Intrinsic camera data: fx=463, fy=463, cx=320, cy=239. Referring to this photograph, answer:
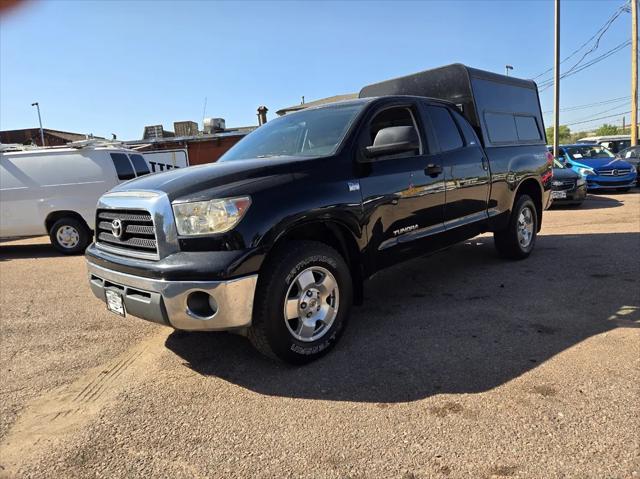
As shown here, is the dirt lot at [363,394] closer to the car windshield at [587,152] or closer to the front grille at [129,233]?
the front grille at [129,233]

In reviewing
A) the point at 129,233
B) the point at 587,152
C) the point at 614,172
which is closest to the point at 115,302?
the point at 129,233

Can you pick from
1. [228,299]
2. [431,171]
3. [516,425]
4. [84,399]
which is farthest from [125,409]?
[431,171]

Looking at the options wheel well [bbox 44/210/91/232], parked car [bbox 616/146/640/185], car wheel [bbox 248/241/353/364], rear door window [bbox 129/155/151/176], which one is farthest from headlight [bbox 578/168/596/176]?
wheel well [bbox 44/210/91/232]

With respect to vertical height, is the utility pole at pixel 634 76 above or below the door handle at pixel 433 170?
above

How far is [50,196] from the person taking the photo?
8.99m

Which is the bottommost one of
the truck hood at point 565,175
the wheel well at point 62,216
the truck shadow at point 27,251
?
the truck shadow at point 27,251

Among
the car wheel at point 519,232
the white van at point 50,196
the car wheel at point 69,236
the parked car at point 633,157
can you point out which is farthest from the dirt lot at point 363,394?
the parked car at point 633,157

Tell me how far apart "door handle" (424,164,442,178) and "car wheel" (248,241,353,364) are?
1.40 metres

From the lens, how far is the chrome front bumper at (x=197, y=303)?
2.74 meters

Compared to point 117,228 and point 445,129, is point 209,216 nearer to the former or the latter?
point 117,228

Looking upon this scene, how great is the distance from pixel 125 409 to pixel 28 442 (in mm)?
507

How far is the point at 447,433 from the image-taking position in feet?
7.95

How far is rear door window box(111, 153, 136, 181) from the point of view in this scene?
954 centimetres

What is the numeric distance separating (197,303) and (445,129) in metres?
3.12
